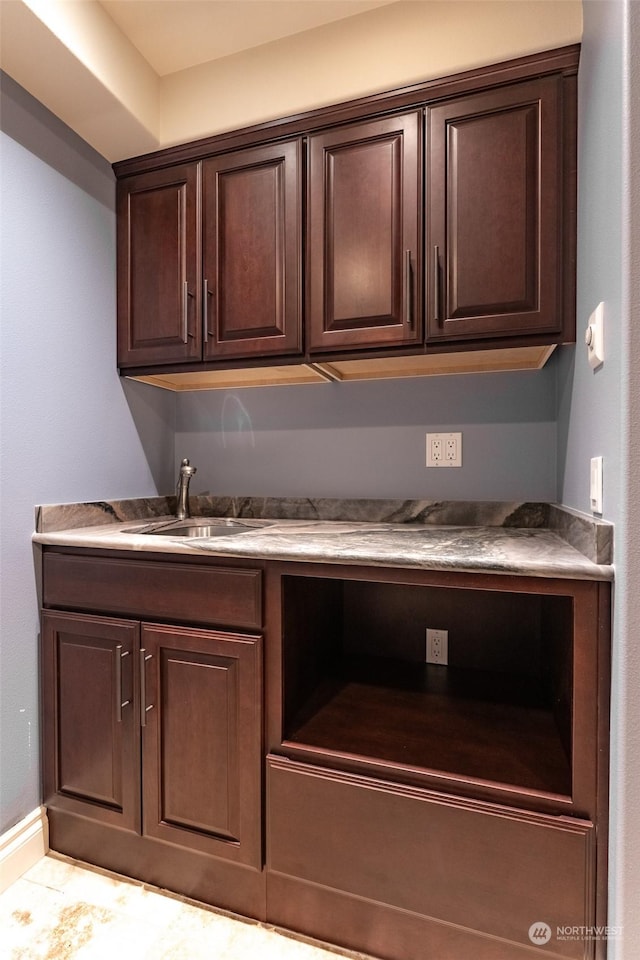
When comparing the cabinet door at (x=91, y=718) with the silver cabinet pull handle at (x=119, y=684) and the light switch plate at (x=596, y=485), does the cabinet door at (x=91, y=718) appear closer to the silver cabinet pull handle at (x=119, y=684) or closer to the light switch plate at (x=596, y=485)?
the silver cabinet pull handle at (x=119, y=684)

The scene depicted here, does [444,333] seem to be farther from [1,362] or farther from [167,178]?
[1,362]

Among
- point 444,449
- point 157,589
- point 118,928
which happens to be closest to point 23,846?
point 118,928

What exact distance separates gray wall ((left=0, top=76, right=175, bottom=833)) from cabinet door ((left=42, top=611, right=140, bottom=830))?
65 mm

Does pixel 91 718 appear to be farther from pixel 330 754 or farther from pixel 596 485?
pixel 596 485

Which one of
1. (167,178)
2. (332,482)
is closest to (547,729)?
(332,482)

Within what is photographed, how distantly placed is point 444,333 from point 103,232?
1242mm

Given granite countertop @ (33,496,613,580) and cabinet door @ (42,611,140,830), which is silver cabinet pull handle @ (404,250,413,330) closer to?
granite countertop @ (33,496,613,580)

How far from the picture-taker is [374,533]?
146 cm

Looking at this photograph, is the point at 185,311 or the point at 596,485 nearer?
the point at 596,485

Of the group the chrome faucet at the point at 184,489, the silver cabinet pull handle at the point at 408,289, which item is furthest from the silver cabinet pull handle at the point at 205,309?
the silver cabinet pull handle at the point at 408,289

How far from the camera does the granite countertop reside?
1.02 m

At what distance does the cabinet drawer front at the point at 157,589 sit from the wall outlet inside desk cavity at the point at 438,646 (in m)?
0.70

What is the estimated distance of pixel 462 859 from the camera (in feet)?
3.35

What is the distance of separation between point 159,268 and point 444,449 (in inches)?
46.5
